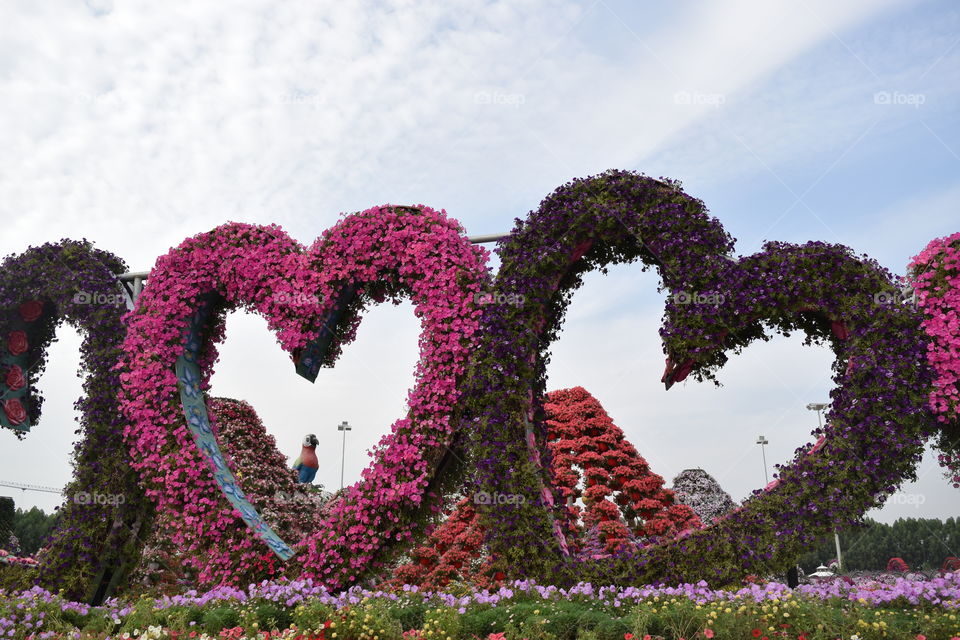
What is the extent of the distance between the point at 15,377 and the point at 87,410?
279 centimetres

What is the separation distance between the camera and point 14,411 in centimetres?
1173

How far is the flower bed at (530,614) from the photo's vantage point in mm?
5438

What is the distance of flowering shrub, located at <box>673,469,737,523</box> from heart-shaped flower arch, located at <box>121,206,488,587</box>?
32.4 ft

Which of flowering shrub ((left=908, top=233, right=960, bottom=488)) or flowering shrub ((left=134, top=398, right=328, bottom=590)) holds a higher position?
flowering shrub ((left=908, top=233, right=960, bottom=488))

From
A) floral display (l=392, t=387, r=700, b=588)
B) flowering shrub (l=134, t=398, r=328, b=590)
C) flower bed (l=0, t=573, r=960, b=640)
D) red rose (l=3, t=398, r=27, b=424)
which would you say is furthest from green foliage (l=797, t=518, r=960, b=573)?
red rose (l=3, t=398, r=27, b=424)

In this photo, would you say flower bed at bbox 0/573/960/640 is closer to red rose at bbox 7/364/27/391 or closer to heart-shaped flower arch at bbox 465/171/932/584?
heart-shaped flower arch at bbox 465/171/932/584

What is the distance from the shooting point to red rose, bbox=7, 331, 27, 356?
11.6 metres

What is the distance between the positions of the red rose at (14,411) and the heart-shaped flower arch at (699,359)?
A: 836 centimetres

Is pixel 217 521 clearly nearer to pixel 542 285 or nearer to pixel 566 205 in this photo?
pixel 542 285

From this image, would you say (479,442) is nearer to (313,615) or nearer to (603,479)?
(313,615)

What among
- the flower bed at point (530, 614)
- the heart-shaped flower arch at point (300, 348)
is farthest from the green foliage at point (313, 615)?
the heart-shaped flower arch at point (300, 348)

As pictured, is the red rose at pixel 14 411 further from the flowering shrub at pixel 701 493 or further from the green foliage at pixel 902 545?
the green foliage at pixel 902 545

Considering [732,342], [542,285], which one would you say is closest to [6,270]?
[542,285]

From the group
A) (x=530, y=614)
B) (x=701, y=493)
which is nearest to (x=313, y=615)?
(x=530, y=614)
